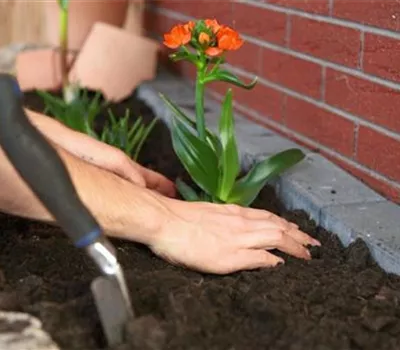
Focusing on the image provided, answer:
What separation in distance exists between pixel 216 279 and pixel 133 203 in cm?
16

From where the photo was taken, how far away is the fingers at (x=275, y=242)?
1.29m

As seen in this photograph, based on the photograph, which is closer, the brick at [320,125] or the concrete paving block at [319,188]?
the concrete paving block at [319,188]

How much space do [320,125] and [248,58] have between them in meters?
0.41

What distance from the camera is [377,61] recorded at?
5.07 feet

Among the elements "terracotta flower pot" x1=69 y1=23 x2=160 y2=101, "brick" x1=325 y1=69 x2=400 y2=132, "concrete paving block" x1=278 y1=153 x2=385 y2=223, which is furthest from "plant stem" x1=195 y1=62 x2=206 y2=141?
"terracotta flower pot" x1=69 y1=23 x2=160 y2=101

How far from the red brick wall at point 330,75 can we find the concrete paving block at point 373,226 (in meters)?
0.07

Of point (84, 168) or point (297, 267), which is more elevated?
point (84, 168)

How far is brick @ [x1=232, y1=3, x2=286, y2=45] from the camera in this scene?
193 centimetres

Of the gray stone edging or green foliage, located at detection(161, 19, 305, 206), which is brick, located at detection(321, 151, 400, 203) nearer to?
the gray stone edging

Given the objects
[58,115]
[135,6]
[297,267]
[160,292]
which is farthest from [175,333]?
[135,6]

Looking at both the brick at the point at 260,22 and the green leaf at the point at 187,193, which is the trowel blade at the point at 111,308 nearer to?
the green leaf at the point at 187,193

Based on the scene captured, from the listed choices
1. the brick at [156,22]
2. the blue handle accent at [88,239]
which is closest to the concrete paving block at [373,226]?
the blue handle accent at [88,239]

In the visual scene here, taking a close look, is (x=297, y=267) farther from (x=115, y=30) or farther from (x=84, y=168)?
(x=115, y=30)

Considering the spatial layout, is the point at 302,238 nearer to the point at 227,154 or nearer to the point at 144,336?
the point at 227,154
